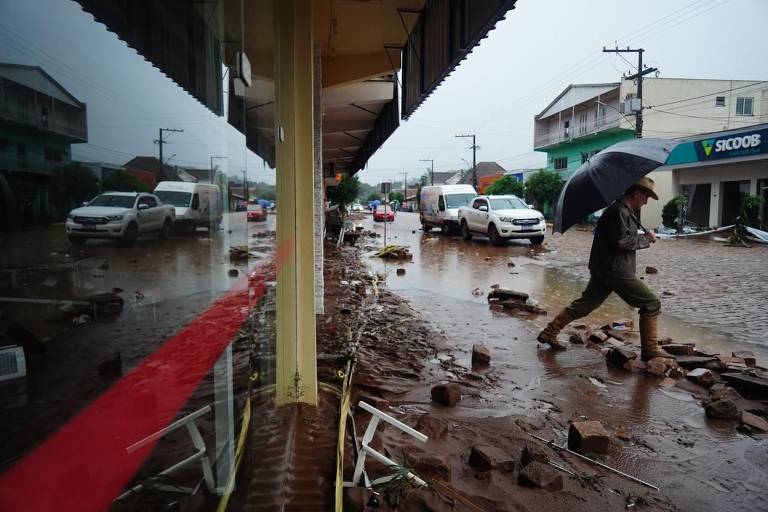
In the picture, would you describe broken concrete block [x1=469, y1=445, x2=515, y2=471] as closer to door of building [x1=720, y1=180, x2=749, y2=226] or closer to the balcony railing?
door of building [x1=720, y1=180, x2=749, y2=226]

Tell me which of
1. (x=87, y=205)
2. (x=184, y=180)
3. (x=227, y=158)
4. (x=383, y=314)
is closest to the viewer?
(x=87, y=205)

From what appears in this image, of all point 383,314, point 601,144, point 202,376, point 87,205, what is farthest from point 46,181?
point 601,144

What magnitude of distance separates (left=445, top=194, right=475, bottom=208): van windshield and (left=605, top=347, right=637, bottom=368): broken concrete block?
18.4m

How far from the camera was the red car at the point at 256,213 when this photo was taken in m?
2.25

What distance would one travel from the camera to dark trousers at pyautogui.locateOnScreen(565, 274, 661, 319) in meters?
4.99

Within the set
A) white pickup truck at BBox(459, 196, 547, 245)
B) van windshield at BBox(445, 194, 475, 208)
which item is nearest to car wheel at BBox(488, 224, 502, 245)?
white pickup truck at BBox(459, 196, 547, 245)

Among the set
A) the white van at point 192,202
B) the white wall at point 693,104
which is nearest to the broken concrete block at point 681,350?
the white van at point 192,202

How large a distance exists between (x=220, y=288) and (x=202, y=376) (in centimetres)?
32

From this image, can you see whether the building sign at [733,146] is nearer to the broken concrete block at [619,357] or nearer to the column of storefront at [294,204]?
the broken concrete block at [619,357]

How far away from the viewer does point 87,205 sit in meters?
0.71

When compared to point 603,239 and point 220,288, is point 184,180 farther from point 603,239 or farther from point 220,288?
point 603,239

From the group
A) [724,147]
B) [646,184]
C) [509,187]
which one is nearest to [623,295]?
[646,184]

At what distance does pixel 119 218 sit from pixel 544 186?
133 feet

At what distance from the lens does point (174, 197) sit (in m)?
1.10
